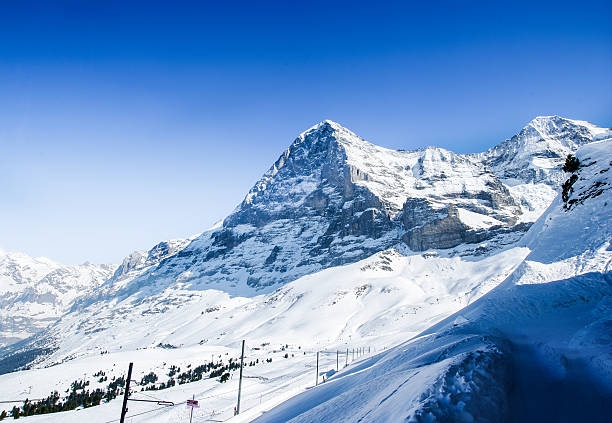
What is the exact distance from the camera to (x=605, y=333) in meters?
6.90

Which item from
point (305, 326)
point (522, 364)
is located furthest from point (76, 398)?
point (305, 326)

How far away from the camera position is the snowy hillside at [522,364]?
16.7ft

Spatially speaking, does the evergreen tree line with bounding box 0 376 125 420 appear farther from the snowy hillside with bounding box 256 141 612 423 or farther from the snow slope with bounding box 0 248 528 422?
the snowy hillside with bounding box 256 141 612 423

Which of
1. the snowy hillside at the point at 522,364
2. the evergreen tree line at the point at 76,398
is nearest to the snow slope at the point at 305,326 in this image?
the evergreen tree line at the point at 76,398

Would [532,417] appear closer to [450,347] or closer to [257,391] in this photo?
[450,347]

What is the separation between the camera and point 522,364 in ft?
22.8

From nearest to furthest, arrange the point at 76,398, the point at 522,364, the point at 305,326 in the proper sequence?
the point at 522,364
the point at 76,398
the point at 305,326

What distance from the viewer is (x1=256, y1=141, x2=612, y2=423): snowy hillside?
16.7 ft

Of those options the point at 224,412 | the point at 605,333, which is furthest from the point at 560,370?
the point at 224,412

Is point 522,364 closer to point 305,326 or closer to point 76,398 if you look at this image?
point 76,398

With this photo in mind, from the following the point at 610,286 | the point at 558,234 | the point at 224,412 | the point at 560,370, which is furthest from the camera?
the point at 224,412

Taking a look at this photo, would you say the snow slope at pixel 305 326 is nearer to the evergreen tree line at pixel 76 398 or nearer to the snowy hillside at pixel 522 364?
the evergreen tree line at pixel 76 398

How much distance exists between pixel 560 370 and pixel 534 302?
434 cm

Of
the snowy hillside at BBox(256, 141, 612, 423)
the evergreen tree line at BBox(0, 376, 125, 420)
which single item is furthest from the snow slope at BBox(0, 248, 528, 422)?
the snowy hillside at BBox(256, 141, 612, 423)
